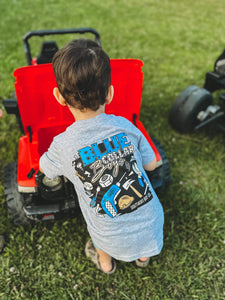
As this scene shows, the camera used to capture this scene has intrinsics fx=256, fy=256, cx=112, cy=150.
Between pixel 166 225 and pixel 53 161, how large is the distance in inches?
47.7

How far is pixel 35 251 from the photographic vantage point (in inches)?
74.7

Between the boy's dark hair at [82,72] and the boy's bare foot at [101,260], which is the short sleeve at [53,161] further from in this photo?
the boy's bare foot at [101,260]

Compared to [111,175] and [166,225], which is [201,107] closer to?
[166,225]

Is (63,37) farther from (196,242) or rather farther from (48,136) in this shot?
(196,242)

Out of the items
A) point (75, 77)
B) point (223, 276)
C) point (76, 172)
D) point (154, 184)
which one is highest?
point (75, 77)

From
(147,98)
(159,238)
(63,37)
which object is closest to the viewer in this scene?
(159,238)

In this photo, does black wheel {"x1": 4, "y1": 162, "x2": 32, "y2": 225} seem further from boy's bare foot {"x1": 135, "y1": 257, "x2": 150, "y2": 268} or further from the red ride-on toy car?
boy's bare foot {"x1": 135, "y1": 257, "x2": 150, "y2": 268}

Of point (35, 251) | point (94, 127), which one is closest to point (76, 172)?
point (94, 127)

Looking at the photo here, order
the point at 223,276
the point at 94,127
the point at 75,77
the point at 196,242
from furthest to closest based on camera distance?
the point at 196,242, the point at 223,276, the point at 94,127, the point at 75,77

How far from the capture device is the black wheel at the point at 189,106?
8.30 feet

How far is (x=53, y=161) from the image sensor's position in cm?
127

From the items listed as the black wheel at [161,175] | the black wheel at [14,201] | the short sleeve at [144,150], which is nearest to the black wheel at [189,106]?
the black wheel at [161,175]

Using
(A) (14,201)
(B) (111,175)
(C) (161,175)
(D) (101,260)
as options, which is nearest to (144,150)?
(B) (111,175)

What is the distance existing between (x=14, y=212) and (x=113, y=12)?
16.2 ft
